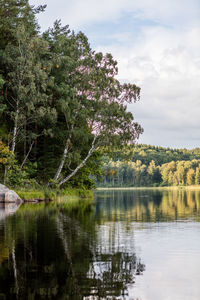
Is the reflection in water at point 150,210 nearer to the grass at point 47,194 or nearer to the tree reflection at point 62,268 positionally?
the grass at point 47,194

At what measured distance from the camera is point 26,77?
37.3 metres

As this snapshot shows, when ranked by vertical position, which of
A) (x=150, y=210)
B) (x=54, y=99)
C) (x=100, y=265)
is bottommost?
(x=150, y=210)

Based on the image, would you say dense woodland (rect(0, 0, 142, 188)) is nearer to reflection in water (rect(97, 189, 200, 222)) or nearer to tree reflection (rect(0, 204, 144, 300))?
reflection in water (rect(97, 189, 200, 222))

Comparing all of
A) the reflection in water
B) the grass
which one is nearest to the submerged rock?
the grass

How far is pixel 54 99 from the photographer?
42406mm

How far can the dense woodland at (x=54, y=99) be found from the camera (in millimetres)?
38125

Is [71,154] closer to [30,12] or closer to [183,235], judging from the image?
[30,12]

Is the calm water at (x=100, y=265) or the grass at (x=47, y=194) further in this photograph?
the grass at (x=47, y=194)

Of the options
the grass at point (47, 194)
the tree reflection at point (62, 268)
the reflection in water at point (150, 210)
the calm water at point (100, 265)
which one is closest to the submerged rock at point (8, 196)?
the grass at point (47, 194)

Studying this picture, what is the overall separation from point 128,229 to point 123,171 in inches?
7255

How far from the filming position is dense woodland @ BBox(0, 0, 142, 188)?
3812cm

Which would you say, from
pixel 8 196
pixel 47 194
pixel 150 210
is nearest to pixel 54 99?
pixel 47 194

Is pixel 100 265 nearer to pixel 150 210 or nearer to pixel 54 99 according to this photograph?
pixel 150 210

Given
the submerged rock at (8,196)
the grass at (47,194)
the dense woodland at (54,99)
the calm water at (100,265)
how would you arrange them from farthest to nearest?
the dense woodland at (54,99) < the grass at (47,194) < the submerged rock at (8,196) < the calm water at (100,265)
